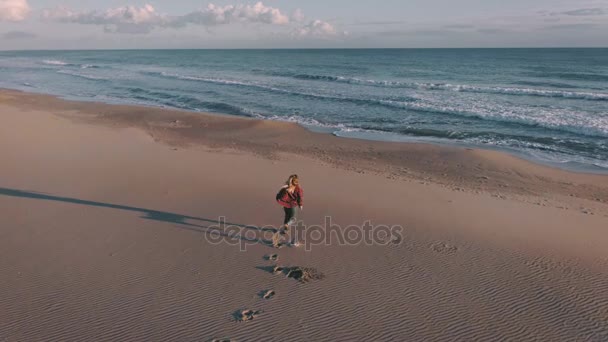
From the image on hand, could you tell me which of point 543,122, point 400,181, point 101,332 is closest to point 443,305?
point 101,332

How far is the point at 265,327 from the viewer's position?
5918mm

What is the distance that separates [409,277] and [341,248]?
1.55 meters

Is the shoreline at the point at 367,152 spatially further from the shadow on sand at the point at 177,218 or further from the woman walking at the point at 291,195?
the shadow on sand at the point at 177,218

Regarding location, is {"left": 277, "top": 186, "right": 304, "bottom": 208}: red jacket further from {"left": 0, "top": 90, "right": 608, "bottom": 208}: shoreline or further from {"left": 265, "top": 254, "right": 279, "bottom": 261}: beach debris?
{"left": 0, "top": 90, "right": 608, "bottom": 208}: shoreline

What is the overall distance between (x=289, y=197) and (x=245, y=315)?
2666mm

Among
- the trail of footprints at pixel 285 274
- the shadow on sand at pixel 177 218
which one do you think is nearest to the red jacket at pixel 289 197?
the shadow on sand at pixel 177 218

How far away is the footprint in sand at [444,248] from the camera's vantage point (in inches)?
325

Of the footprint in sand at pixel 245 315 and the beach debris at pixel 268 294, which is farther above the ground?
the beach debris at pixel 268 294

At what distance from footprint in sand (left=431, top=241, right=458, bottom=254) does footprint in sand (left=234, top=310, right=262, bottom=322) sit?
13.1ft

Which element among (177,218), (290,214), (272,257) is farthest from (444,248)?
(177,218)

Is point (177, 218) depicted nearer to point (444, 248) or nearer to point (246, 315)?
point (246, 315)

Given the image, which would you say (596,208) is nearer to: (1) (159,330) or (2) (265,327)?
(2) (265,327)

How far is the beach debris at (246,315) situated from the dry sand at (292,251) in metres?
0.07

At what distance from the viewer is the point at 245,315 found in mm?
6137
